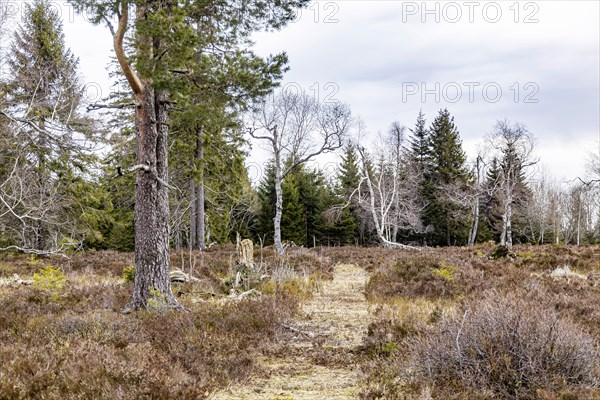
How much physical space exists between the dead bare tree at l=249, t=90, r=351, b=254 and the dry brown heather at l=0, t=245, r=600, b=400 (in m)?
13.1

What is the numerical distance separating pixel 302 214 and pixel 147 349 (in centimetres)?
3852

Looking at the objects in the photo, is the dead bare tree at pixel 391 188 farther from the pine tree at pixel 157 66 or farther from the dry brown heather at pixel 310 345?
the pine tree at pixel 157 66

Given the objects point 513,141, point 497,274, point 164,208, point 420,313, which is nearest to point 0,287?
point 164,208

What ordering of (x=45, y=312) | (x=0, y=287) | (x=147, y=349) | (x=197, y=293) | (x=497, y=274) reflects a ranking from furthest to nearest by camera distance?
1. (x=497, y=274)
2. (x=0, y=287)
3. (x=197, y=293)
4. (x=45, y=312)
5. (x=147, y=349)

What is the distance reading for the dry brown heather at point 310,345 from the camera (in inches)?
168

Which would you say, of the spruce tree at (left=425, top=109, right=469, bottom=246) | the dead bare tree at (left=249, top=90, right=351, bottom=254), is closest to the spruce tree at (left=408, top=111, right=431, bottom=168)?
the spruce tree at (left=425, top=109, right=469, bottom=246)

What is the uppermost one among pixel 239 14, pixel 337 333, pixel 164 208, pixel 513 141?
pixel 513 141

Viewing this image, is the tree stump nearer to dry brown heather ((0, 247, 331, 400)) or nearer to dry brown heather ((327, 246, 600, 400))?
dry brown heather ((0, 247, 331, 400))

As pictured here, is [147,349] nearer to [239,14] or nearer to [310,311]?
[310,311]

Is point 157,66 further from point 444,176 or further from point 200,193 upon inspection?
point 444,176

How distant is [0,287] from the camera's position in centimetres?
1135

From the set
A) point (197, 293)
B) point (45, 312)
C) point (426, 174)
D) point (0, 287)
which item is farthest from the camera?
point (426, 174)

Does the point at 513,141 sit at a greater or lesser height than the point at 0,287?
greater

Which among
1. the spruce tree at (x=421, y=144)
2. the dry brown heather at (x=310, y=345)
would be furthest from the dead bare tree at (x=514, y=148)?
the dry brown heather at (x=310, y=345)
